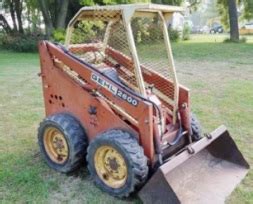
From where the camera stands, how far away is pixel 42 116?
16.5 feet

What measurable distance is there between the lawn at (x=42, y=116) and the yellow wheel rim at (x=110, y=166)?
0.12 m

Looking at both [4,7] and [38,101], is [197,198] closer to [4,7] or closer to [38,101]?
[38,101]

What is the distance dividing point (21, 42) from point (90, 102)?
12.4 meters

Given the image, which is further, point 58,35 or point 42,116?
point 58,35

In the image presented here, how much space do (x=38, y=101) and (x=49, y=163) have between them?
2624mm

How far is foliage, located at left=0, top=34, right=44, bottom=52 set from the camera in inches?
571

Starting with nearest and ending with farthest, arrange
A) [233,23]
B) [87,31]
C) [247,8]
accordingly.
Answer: [87,31], [233,23], [247,8]

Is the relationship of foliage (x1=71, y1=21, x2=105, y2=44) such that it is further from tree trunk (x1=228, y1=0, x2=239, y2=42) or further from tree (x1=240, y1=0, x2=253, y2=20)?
tree (x1=240, y1=0, x2=253, y2=20)

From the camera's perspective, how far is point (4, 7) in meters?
18.4

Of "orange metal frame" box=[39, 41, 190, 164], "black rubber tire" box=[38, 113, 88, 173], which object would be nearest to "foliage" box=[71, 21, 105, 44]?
"orange metal frame" box=[39, 41, 190, 164]

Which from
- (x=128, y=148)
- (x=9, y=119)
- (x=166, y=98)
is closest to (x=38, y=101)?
(x=9, y=119)

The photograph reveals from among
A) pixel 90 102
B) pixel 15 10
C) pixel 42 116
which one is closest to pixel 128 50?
pixel 90 102

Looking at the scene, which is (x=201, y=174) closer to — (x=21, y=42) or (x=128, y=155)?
(x=128, y=155)

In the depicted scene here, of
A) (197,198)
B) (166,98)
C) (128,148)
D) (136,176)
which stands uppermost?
(166,98)
